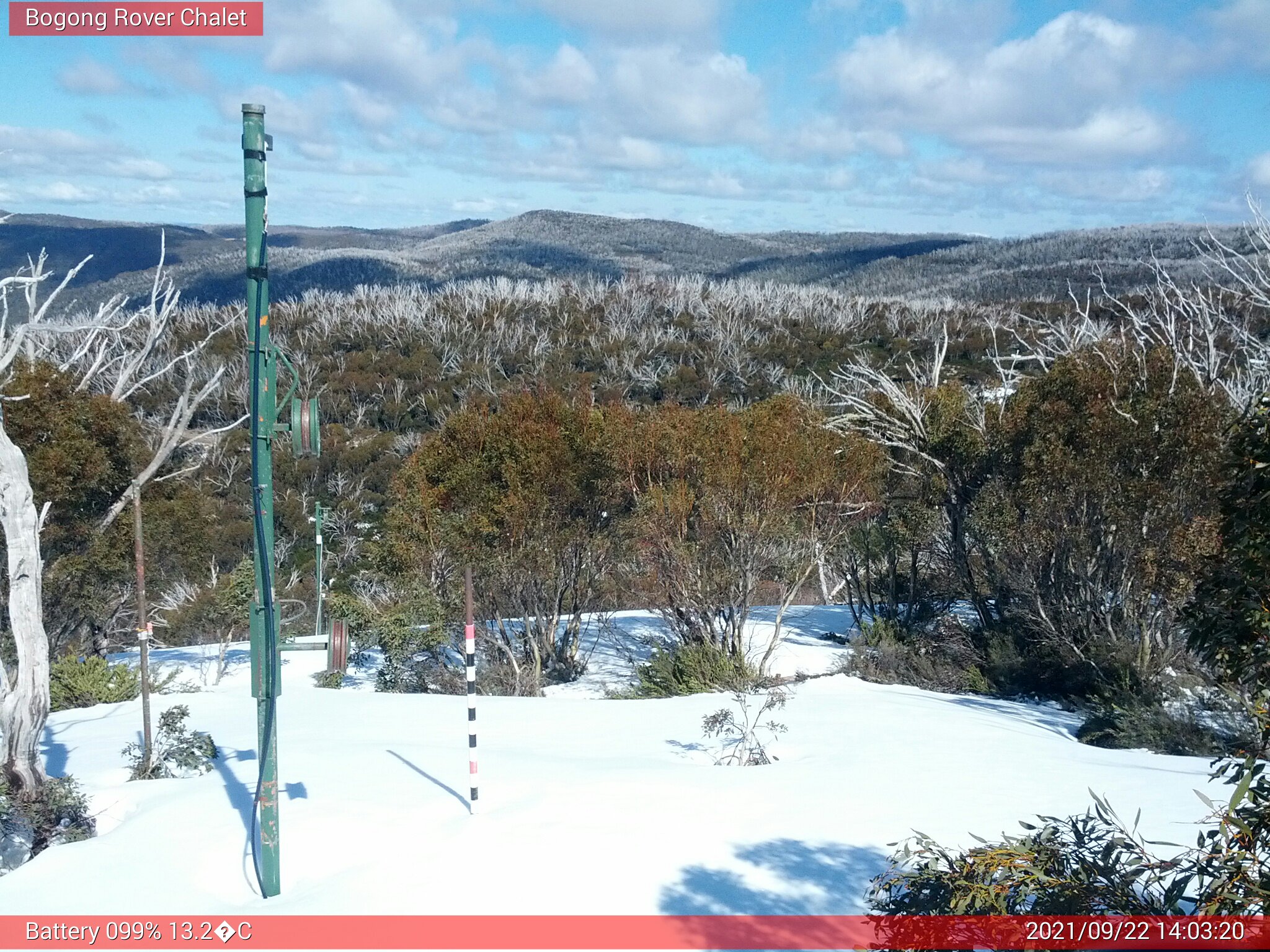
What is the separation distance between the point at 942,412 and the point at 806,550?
3.22m

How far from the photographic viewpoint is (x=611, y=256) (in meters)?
136

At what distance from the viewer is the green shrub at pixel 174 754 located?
830 cm

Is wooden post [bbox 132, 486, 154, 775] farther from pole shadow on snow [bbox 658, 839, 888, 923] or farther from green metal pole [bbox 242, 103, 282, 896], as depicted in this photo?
pole shadow on snow [bbox 658, 839, 888, 923]

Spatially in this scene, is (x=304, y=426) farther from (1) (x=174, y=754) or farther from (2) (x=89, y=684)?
(2) (x=89, y=684)

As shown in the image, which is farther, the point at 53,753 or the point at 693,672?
the point at 693,672

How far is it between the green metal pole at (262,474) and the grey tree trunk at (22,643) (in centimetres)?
281

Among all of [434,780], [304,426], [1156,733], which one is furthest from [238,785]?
[1156,733]

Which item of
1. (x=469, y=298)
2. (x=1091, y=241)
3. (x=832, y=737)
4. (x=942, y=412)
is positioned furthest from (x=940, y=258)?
(x=832, y=737)

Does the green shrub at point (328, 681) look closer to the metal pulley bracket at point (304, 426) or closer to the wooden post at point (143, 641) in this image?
the wooden post at point (143, 641)

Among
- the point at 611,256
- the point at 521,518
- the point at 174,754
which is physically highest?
the point at 611,256

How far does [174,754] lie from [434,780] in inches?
90.0

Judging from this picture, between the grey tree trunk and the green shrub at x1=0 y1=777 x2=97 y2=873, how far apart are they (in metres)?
0.16

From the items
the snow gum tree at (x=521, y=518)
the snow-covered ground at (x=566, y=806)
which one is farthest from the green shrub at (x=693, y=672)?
the snow-covered ground at (x=566, y=806)

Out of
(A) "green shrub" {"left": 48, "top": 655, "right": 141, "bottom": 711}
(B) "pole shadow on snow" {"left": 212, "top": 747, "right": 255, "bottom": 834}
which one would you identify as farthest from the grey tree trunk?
(A) "green shrub" {"left": 48, "top": 655, "right": 141, "bottom": 711}
